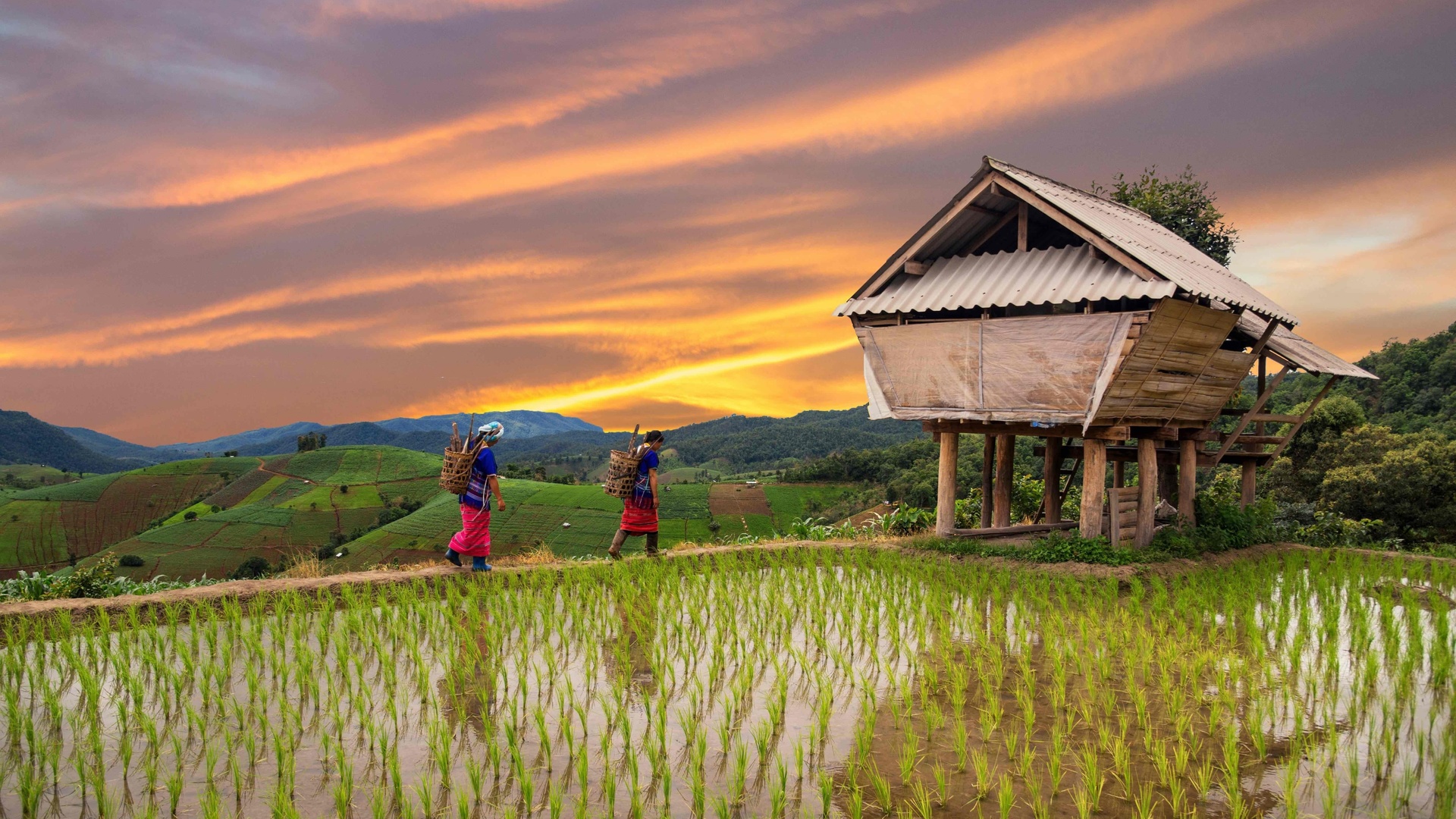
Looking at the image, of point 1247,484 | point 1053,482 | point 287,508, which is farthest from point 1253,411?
point 287,508

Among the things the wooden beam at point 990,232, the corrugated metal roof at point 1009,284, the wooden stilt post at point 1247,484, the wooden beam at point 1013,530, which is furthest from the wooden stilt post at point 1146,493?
the wooden stilt post at point 1247,484

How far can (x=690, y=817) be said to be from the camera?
4.57 meters

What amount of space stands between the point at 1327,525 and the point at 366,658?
18.2 m

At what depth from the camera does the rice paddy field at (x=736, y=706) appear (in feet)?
15.6

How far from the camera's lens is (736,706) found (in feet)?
20.1

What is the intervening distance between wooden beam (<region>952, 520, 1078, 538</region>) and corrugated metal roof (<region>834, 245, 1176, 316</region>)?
3.73 metres

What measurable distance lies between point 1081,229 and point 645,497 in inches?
272

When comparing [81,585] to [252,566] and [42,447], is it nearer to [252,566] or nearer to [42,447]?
[252,566]

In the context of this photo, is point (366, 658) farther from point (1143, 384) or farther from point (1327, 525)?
point (1327, 525)

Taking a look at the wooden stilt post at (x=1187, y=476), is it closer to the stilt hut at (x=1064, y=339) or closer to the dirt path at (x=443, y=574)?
the stilt hut at (x=1064, y=339)

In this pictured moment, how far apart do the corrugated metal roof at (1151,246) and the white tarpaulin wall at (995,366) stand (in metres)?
0.88

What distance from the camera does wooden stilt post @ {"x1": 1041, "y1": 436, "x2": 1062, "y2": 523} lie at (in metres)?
15.4

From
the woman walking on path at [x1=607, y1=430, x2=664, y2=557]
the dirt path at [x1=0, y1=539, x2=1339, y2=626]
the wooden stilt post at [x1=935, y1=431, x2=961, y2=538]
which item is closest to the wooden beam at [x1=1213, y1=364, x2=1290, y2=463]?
the dirt path at [x1=0, y1=539, x2=1339, y2=626]

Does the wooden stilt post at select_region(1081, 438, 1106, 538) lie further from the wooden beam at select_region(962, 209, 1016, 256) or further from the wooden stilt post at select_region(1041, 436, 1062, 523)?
the wooden beam at select_region(962, 209, 1016, 256)
